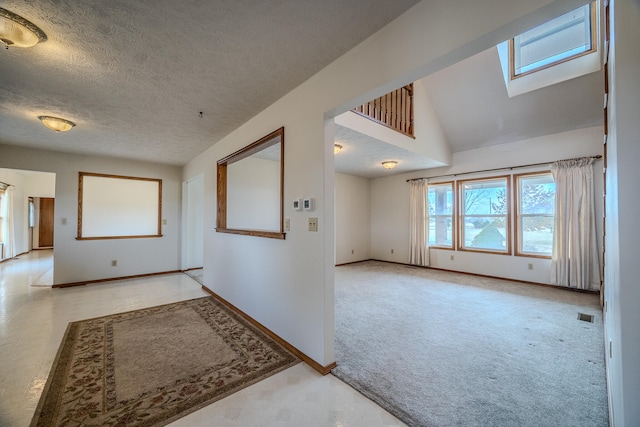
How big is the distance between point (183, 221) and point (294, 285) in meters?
4.44

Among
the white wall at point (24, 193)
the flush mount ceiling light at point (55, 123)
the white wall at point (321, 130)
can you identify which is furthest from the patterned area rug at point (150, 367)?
the white wall at point (24, 193)

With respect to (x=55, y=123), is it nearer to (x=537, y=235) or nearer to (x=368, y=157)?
(x=368, y=157)

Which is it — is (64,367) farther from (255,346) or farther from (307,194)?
(307,194)

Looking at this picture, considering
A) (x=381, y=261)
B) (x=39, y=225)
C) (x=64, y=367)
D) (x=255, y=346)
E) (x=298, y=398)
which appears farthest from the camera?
(x=39, y=225)

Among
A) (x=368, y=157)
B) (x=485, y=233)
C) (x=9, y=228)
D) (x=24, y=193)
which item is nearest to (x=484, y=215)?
(x=485, y=233)

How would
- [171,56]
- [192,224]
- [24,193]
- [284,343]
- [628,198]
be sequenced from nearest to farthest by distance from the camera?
[628,198]
[171,56]
[284,343]
[192,224]
[24,193]

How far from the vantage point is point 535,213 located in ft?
15.0

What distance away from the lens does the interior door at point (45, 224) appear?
30.9ft

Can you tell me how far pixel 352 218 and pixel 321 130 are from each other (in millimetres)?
4855

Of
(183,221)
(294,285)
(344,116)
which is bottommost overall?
Answer: (294,285)

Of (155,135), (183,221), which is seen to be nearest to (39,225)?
(183,221)

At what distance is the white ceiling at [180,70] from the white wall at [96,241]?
1.14ft

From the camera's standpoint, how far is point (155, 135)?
11.5ft

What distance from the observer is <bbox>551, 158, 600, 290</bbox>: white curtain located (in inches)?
154
